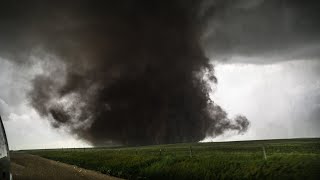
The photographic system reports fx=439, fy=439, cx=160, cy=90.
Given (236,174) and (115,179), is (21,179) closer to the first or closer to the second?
(115,179)

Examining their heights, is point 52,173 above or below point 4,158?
below

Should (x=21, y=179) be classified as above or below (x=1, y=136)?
below

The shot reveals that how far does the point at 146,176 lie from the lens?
3222 centimetres

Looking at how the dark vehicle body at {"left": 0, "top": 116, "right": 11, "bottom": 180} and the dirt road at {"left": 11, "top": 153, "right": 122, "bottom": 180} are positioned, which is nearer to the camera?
the dark vehicle body at {"left": 0, "top": 116, "right": 11, "bottom": 180}

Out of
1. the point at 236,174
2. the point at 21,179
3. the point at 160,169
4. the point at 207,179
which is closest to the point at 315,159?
the point at 236,174

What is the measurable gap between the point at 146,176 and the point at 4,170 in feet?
78.0

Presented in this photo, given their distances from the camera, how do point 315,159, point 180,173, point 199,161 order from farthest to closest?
point 199,161 < point 180,173 < point 315,159

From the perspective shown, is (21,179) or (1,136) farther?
(21,179)

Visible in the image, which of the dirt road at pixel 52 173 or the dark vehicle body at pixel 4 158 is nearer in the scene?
the dark vehicle body at pixel 4 158

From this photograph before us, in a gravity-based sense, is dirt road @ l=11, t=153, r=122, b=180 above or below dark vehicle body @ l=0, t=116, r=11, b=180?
below

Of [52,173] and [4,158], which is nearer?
[4,158]

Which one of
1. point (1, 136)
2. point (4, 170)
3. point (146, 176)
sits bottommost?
point (146, 176)

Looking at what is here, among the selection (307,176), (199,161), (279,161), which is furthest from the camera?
(199,161)

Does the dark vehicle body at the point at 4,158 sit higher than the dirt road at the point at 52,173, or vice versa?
the dark vehicle body at the point at 4,158
